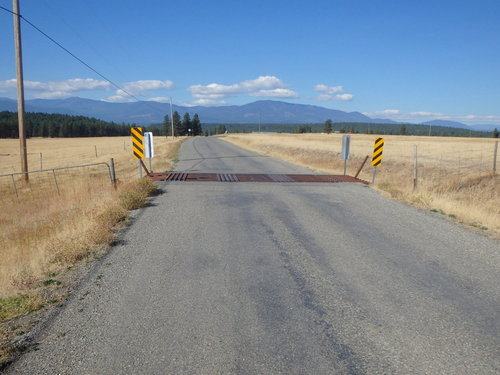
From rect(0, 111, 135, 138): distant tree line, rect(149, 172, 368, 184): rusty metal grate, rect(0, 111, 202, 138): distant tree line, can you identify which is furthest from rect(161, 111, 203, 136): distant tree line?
rect(149, 172, 368, 184): rusty metal grate

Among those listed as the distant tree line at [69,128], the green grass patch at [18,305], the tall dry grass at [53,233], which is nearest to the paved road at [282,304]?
the green grass patch at [18,305]

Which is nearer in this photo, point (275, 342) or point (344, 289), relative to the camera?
point (275, 342)

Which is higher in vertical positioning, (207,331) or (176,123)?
(176,123)

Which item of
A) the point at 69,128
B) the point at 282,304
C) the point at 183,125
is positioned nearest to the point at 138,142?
the point at 282,304

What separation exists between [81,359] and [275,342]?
65.9 inches

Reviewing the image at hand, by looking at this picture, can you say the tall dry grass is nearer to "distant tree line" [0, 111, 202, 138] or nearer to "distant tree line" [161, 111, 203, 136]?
"distant tree line" [0, 111, 202, 138]

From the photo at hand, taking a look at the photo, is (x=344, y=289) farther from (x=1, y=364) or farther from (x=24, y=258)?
(x=24, y=258)

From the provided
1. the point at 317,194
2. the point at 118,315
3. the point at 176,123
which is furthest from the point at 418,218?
the point at 176,123

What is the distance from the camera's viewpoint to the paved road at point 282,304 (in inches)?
121

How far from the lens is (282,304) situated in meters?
4.03

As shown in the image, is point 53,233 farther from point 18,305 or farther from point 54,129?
point 54,129

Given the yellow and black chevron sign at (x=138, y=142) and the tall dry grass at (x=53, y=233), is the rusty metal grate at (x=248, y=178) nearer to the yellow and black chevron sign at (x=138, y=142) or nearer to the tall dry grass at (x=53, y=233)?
the yellow and black chevron sign at (x=138, y=142)

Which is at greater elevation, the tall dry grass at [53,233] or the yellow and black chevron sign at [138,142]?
the yellow and black chevron sign at [138,142]

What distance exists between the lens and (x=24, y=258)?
5.61 metres
